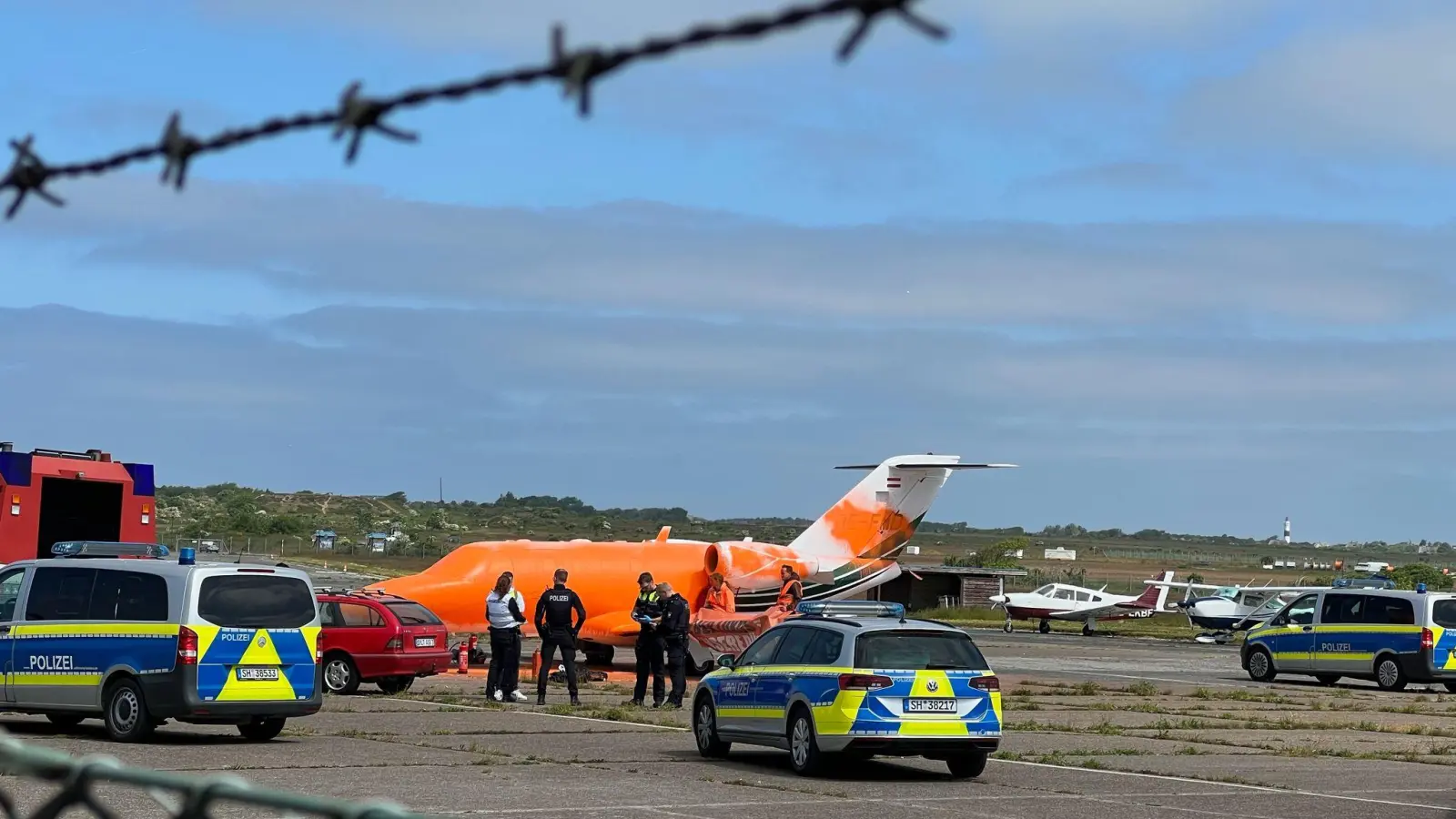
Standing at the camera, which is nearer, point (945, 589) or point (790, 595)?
point (790, 595)

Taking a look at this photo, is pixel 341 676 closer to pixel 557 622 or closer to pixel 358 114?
pixel 557 622

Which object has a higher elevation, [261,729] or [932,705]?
[932,705]

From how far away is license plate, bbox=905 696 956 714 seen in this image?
16.4 m

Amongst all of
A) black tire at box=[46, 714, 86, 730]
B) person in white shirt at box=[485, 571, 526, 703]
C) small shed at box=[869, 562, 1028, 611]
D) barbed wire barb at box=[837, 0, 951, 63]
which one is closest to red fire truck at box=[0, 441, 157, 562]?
person in white shirt at box=[485, 571, 526, 703]

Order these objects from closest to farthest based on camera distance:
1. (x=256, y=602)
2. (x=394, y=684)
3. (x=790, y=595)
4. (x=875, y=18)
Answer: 1. (x=875, y=18)
2. (x=256, y=602)
3. (x=394, y=684)
4. (x=790, y=595)

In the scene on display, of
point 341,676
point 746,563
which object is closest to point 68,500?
point 341,676

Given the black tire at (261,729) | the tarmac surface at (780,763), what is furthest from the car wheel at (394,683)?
the black tire at (261,729)

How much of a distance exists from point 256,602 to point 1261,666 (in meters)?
23.7

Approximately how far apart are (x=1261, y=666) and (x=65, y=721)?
956 inches

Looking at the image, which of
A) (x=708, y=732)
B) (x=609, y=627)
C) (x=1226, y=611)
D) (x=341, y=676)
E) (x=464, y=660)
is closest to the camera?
(x=708, y=732)

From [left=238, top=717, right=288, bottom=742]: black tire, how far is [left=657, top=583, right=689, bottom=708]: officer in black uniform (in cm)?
645

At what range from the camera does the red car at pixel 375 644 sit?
2697 cm

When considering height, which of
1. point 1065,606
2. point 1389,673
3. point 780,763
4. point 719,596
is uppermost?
point 719,596

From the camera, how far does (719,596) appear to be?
3284cm
